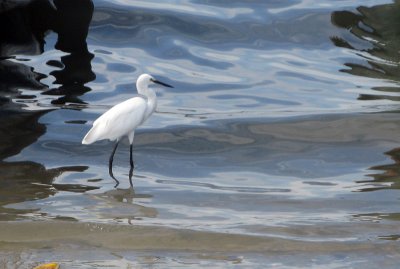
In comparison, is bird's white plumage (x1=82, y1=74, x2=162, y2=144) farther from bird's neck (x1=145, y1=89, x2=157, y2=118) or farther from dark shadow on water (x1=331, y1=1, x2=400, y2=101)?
dark shadow on water (x1=331, y1=1, x2=400, y2=101)

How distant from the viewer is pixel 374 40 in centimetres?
1560

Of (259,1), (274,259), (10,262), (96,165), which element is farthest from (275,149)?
(259,1)

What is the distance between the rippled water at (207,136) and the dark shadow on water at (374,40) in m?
0.04

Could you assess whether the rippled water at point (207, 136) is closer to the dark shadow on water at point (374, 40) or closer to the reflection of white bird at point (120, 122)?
the dark shadow on water at point (374, 40)

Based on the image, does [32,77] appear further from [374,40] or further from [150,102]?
[374,40]

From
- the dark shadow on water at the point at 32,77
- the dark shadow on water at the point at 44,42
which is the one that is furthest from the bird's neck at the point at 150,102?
the dark shadow on water at the point at 44,42

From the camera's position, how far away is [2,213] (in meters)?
8.68

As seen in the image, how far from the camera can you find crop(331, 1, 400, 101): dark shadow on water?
1387 centimetres

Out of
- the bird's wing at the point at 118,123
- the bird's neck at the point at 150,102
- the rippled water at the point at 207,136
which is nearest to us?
the rippled water at the point at 207,136

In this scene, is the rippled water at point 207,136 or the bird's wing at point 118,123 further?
the bird's wing at point 118,123

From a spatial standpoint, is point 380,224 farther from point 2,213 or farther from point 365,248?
point 2,213

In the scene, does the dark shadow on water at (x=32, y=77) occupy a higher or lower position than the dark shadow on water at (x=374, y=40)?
lower

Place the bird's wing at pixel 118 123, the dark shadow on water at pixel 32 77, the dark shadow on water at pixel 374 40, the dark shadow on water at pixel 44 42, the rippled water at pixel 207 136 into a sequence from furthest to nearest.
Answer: the dark shadow on water at pixel 374 40 → the dark shadow on water at pixel 44 42 → the bird's wing at pixel 118 123 → the dark shadow on water at pixel 32 77 → the rippled water at pixel 207 136

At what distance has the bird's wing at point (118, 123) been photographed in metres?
10.1
